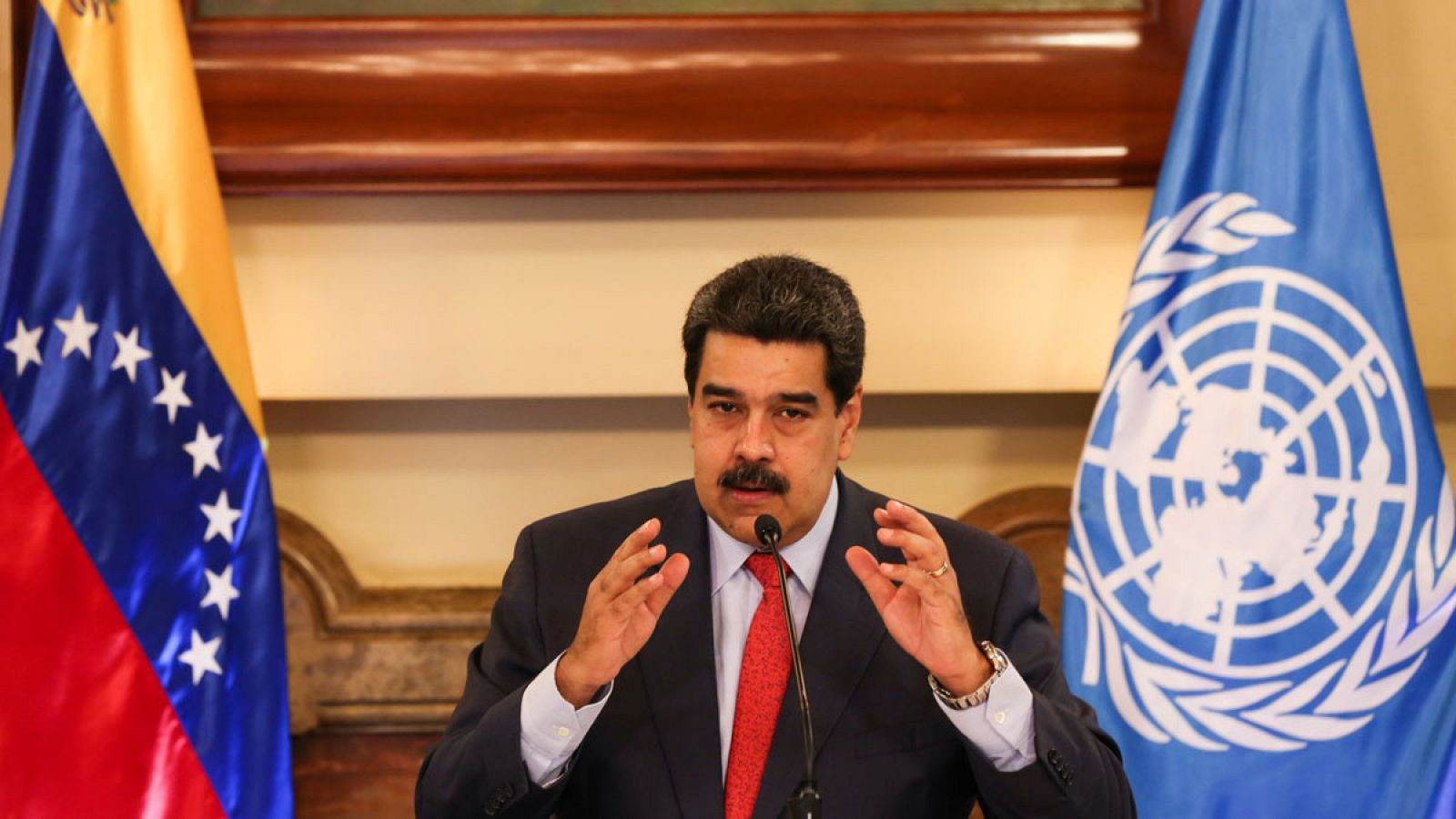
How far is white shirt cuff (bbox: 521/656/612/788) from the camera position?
178cm

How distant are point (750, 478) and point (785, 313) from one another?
0.78 feet

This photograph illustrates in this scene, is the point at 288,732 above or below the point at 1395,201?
below

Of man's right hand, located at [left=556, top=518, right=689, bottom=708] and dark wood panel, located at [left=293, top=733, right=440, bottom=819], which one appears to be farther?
dark wood panel, located at [left=293, top=733, right=440, bottom=819]

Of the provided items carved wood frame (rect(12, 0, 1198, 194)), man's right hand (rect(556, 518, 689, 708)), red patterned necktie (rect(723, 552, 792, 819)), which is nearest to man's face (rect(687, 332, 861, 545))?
red patterned necktie (rect(723, 552, 792, 819))

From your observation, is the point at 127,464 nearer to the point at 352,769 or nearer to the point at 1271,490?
the point at 352,769

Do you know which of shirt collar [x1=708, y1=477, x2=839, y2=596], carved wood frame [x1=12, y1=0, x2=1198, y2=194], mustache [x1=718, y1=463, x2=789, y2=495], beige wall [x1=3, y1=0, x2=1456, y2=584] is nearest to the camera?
mustache [x1=718, y1=463, x2=789, y2=495]

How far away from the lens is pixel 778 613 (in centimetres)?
199

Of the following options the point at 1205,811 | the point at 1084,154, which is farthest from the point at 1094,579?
the point at 1084,154

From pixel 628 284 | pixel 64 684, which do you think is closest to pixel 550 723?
pixel 64 684

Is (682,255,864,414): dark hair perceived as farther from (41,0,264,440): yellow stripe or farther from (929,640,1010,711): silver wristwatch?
(41,0,264,440): yellow stripe

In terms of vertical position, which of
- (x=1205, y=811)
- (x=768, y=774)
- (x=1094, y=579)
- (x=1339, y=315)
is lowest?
(x=1205, y=811)

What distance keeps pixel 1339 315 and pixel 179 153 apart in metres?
2.27

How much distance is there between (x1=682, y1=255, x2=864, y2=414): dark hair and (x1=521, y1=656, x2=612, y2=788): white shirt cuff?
1.63ft

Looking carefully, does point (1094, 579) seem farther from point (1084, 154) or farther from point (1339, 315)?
point (1084, 154)
